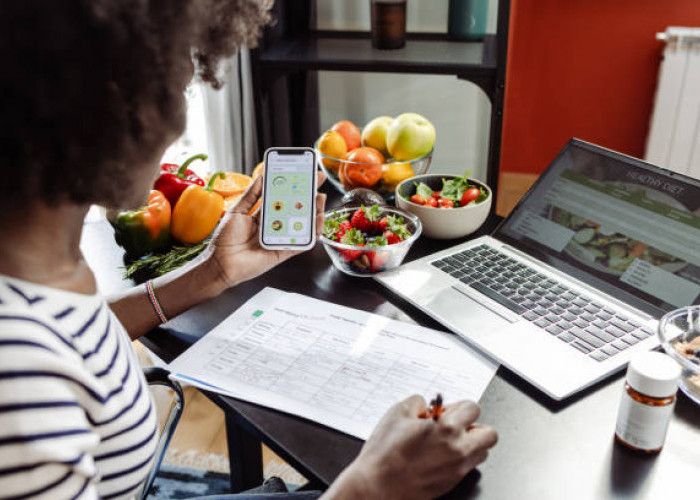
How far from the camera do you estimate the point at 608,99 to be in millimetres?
2562

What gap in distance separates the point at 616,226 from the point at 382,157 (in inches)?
21.1

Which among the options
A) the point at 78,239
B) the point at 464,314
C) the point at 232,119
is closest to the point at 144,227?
the point at 78,239

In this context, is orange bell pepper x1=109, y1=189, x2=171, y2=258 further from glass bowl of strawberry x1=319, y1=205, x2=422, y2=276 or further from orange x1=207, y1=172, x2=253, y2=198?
glass bowl of strawberry x1=319, y1=205, x2=422, y2=276

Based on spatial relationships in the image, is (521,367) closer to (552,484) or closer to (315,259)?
(552,484)

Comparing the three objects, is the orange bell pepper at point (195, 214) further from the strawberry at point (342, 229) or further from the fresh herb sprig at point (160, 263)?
the strawberry at point (342, 229)

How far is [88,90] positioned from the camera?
21.0 inches

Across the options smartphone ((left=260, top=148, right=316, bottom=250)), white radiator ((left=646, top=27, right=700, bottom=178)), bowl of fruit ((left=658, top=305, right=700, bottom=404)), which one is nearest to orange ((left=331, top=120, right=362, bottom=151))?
smartphone ((left=260, top=148, right=316, bottom=250))

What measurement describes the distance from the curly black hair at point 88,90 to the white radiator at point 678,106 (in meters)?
2.12

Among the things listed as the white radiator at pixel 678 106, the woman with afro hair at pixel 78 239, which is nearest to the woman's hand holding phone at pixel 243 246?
the woman with afro hair at pixel 78 239

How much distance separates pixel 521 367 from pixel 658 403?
192 mm

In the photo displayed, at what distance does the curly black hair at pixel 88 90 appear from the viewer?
0.50 meters

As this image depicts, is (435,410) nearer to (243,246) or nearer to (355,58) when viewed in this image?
(243,246)

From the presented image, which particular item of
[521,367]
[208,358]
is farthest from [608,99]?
[208,358]

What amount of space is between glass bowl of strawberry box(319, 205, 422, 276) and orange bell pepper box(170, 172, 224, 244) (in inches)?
8.5
